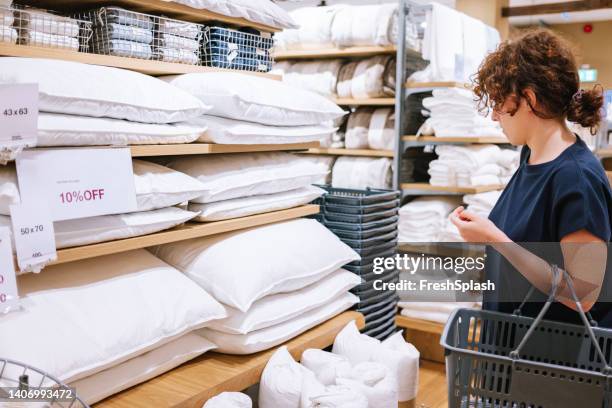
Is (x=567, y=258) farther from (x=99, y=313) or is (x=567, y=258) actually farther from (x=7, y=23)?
(x=7, y=23)

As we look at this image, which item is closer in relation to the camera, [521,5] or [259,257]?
[259,257]

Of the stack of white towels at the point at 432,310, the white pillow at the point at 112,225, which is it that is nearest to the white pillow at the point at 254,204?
the white pillow at the point at 112,225

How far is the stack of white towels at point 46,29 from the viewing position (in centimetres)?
163

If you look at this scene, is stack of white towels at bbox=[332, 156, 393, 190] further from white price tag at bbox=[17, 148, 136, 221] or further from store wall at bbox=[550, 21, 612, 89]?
store wall at bbox=[550, 21, 612, 89]

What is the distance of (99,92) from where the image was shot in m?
1.56

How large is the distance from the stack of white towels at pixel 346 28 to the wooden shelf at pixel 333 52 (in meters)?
0.03

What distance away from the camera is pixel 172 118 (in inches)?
70.0

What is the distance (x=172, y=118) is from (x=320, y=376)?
0.91 m

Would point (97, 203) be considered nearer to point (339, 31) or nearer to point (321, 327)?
point (321, 327)

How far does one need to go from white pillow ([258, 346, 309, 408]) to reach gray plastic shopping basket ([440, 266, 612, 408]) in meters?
0.51

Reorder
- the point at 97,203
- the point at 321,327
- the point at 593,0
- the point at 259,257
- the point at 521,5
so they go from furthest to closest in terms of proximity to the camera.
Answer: the point at 521,5
the point at 593,0
the point at 321,327
the point at 259,257
the point at 97,203

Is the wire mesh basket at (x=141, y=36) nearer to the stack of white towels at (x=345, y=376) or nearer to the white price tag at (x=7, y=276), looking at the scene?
the white price tag at (x=7, y=276)

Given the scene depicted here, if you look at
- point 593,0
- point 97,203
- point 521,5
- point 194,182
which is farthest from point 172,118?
point 521,5

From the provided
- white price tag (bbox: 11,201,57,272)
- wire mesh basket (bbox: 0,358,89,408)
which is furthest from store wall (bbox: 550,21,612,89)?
wire mesh basket (bbox: 0,358,89,408)
